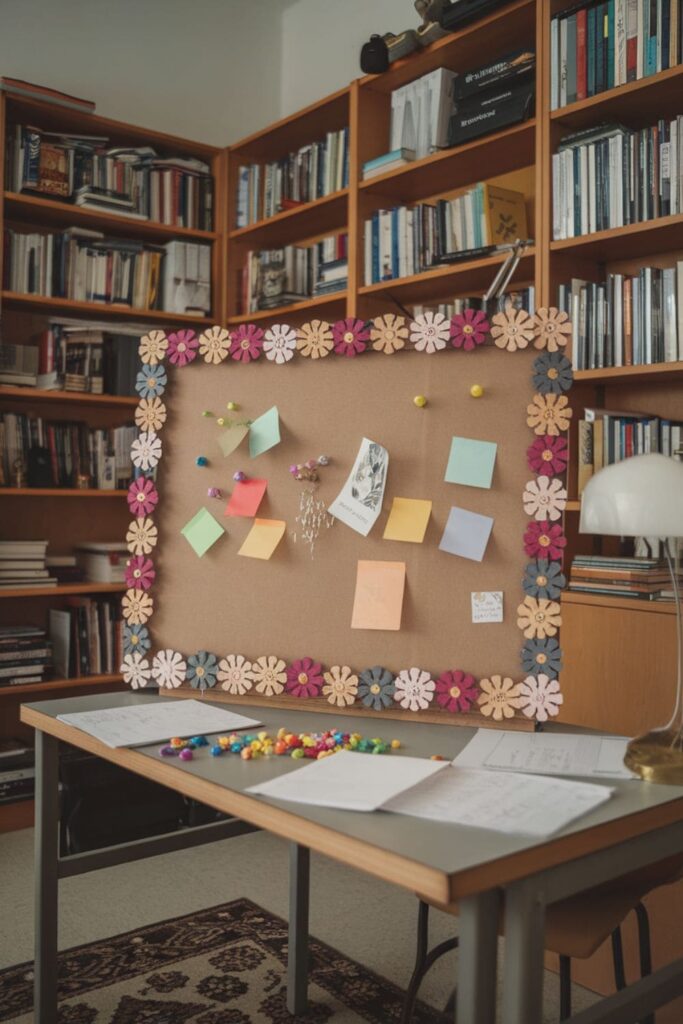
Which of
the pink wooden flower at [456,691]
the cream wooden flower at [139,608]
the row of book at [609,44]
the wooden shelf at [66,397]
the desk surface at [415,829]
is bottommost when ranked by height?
the desk surface at [415,829]

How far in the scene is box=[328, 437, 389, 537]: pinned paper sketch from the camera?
1578mm

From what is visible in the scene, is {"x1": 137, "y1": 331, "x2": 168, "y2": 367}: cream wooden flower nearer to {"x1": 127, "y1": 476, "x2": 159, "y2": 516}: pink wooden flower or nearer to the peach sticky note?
{"x1": 127, "y1": 476, "x2": 159, "y2": 516}: pink wooden flower

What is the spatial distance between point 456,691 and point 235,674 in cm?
42

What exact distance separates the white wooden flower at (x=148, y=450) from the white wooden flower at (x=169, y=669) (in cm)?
37

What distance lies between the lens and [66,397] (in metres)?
3.22

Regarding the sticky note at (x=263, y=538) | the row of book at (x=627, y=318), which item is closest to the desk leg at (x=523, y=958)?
the sticky note at (x=263, y=538)

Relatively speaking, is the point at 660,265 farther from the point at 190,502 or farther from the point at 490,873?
the point at 490,873

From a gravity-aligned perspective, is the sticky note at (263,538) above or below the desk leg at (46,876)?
above

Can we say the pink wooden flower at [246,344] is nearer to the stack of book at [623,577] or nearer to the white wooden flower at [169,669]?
the white wooden flower at [169,669]

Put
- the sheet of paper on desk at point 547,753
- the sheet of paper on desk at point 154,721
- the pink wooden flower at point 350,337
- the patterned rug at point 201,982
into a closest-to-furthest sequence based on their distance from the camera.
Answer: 1. the sheet of paper on desk at point 547,753
2. the sheet of paper on desk at point 154,721
3. the pink wooden flower at point 350,337
4. the patterned rug at point 201,982

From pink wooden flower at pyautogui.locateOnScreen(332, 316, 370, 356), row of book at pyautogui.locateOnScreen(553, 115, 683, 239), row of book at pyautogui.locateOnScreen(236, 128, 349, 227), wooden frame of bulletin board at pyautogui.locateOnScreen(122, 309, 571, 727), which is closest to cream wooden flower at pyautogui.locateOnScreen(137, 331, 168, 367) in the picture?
wooden frame of bulletin board at pyautogui.locateOnScreen(122, 309, 571, 727)

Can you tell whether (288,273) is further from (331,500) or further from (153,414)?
(331,500)

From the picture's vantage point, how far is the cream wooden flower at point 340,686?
158 centimetres

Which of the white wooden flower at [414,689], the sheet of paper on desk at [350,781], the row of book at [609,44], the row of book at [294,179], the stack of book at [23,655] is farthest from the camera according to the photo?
the row of book at [294,179]
